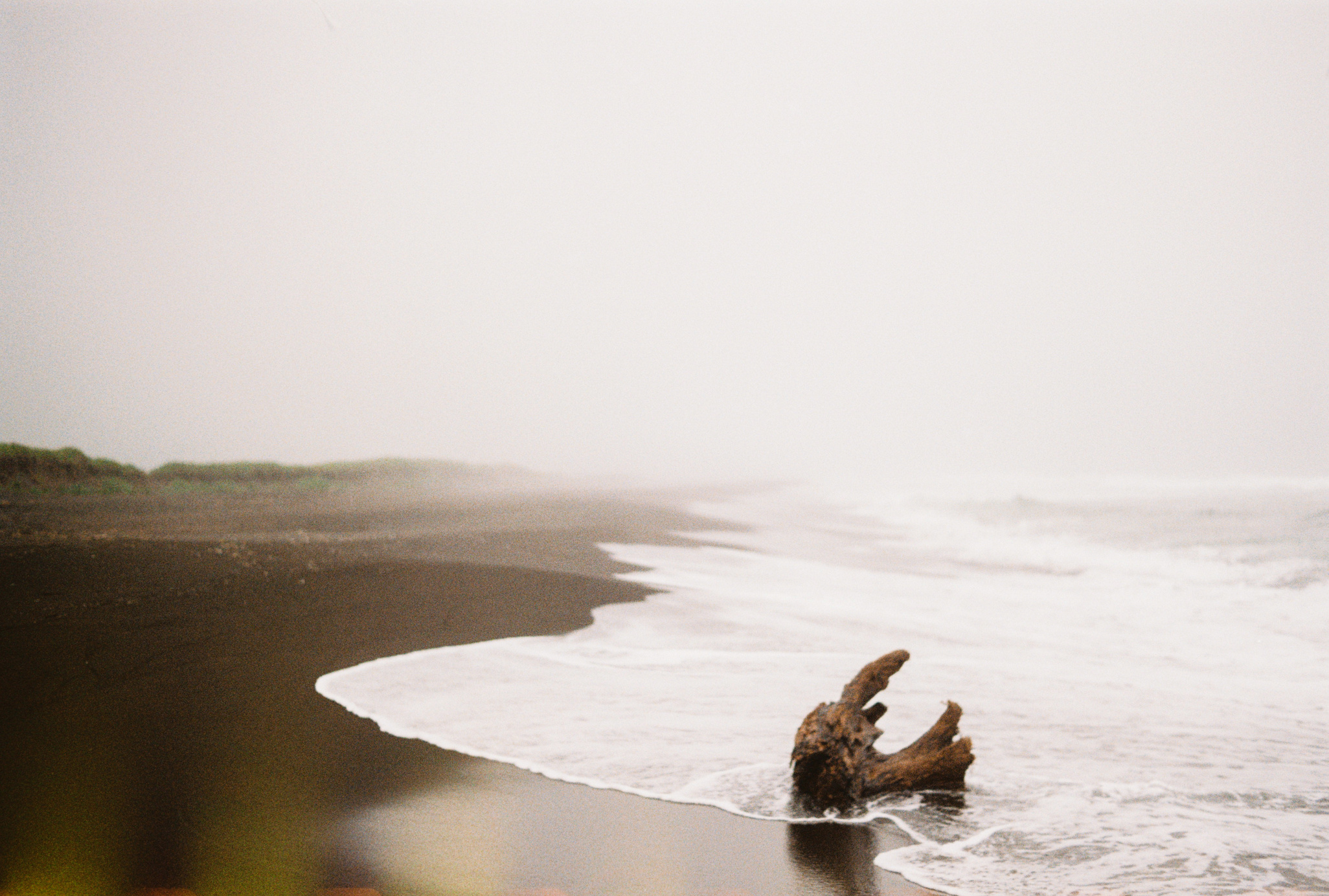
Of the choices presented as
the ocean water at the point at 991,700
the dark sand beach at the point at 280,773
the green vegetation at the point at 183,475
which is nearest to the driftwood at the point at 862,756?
the ocean water at the point at 991,700

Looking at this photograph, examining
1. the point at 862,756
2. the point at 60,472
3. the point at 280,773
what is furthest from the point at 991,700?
the point at 60,472

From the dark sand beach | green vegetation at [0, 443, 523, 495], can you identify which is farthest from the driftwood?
green vegetation at [0, 443, 523, 495]

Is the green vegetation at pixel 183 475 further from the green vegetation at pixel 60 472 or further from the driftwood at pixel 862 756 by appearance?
the driftwood at pixel 862 756

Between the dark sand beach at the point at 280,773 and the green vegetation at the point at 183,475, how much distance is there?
12005mm

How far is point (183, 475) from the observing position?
25656 millimetres

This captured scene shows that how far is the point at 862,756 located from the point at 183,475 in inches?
1096

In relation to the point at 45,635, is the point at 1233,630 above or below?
below

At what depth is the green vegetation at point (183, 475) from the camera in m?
19.3

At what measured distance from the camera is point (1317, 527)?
16641 mm

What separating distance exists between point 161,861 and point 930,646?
655cm

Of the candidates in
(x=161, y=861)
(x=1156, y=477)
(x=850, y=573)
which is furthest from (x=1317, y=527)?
(x=1156, y=477)

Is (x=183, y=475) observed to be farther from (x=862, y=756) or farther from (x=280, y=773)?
(x=862, y=756)

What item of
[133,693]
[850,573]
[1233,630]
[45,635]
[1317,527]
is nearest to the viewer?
[133,693]

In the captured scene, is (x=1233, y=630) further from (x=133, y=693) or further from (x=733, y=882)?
(x=133, y=693)
